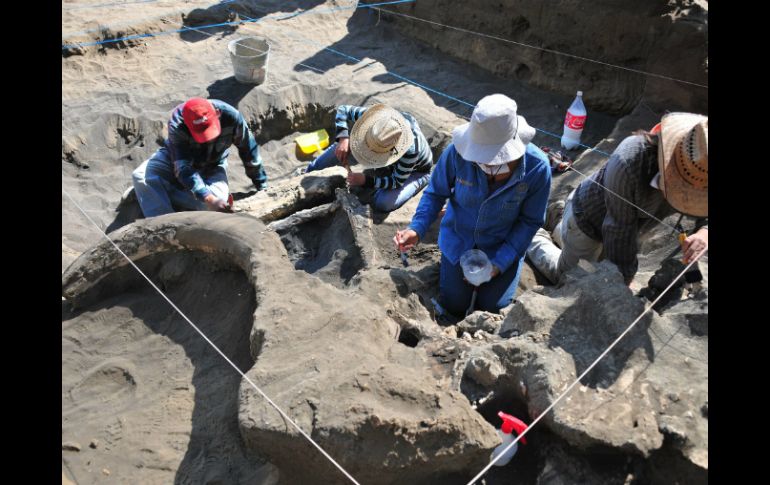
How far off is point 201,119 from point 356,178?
4.13 ft

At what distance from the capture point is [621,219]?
9.58ft

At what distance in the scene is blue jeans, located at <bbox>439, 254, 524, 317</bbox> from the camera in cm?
361

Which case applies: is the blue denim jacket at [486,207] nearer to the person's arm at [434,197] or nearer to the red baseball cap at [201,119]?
the person's arm at [434,197]

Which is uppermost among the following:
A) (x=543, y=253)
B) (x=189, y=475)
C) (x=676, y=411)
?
(x=676, y=411)

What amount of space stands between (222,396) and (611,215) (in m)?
2.13

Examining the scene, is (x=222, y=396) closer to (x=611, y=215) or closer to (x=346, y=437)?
(x=346, y=437)

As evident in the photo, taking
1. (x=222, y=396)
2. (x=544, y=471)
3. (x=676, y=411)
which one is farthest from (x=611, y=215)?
(x=222, y=396)

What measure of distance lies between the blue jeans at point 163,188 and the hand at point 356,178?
1.14m

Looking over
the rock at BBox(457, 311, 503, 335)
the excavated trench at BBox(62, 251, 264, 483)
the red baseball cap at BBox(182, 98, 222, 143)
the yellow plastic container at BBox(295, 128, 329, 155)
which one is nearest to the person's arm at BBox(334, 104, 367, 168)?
the red baseball cap at BBox(182, 98, 222, 143)

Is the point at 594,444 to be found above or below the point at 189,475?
above

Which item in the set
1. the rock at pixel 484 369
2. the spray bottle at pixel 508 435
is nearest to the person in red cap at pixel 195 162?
the rock at pixel 484 369

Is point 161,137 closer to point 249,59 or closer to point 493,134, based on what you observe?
point 249,59

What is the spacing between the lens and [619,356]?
2416 mm

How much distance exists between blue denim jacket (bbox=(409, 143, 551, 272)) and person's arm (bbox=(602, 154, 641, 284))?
1.35ft
